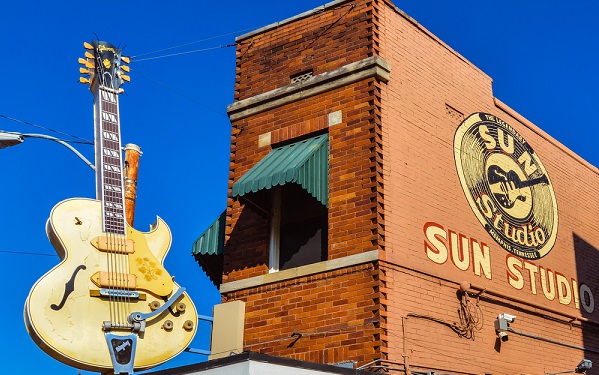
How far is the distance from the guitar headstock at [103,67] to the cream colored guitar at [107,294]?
1232 mm

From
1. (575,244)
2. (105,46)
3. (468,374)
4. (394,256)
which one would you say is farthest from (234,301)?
(575,244)

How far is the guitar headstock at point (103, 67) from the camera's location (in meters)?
13.8

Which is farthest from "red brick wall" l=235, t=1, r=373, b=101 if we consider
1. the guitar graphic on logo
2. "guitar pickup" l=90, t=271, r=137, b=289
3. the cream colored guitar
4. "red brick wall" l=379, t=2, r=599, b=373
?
"guitar pickup" l=90, t=271, r=137, b=289

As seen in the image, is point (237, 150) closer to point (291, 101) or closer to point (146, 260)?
point (291, 101)

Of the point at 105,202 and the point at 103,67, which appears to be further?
the point at 103,67

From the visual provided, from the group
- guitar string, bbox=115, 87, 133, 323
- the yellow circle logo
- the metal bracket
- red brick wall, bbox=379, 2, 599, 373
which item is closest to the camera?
the metal bracket

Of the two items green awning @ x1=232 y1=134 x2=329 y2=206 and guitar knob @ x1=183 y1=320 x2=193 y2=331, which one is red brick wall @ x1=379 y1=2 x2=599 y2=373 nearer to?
green awning @ x1=232 y1=134 x2=329 y2=206

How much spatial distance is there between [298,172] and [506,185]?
466cm

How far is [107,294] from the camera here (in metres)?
11.5

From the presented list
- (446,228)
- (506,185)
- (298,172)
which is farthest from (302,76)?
(506,185)

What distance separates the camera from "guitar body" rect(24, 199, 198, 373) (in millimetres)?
10859

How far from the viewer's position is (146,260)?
12250 mm

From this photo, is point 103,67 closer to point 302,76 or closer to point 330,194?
point 302,76

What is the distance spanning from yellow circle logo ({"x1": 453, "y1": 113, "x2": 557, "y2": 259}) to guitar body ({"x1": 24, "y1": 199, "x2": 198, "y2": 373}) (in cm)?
556
